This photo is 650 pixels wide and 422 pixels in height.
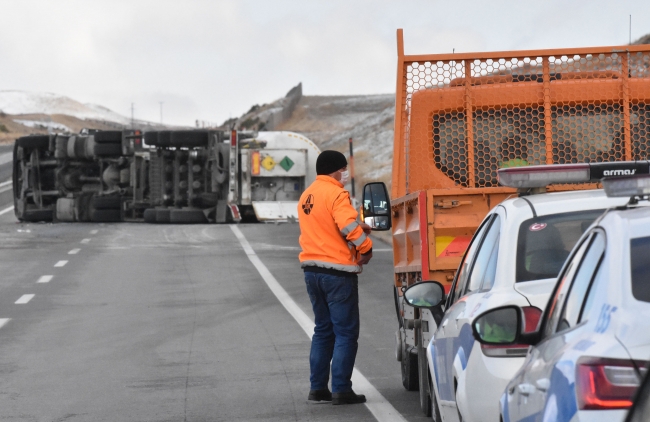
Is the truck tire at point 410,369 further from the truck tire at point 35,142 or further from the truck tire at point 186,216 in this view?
the truck tire at point 35,142

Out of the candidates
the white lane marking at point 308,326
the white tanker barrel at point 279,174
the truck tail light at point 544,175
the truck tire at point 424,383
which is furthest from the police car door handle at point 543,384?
the white tanker barrel at point 279,174

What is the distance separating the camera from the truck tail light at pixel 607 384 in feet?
9.66

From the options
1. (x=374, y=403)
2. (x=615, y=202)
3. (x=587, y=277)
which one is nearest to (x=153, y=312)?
(x=374, y=403)

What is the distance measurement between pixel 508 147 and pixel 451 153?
17.6 inches

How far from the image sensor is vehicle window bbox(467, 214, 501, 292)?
558 centimetres

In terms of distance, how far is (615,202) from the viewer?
17.8 feet

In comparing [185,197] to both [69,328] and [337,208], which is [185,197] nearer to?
[69,328]

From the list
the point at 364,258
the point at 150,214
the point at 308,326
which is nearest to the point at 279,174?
the point at 150,214

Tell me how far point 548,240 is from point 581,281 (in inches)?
74.9

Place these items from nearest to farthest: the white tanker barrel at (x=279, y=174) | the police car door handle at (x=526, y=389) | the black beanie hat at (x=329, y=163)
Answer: the police car door handle at (x=526, y=389), the black beanie hat at (x=329, y=163), the white tanker barrel at (x=279, y=174)

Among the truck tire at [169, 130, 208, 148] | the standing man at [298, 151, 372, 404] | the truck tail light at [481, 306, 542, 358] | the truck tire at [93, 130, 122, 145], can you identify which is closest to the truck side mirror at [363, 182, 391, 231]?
the standing man at [298, 151, 372, 404]

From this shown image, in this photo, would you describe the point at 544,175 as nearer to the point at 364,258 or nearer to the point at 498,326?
the point at 498,326

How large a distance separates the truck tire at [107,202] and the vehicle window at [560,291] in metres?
28.1

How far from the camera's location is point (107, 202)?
31562mm
